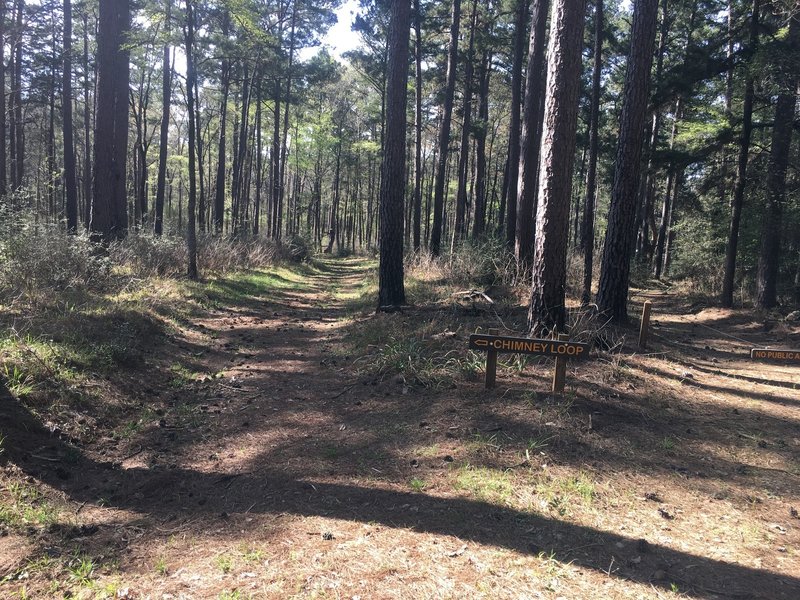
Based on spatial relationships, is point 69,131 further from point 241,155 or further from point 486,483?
point 486,483

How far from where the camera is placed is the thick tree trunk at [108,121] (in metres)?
11.7

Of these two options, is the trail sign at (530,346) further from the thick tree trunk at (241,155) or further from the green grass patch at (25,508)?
the thick tree trunk at (241,155)

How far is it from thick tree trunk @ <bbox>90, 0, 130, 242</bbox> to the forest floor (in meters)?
5.59

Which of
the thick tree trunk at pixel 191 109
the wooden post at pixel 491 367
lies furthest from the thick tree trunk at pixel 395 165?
the thick tree trunk at pixel 191 109

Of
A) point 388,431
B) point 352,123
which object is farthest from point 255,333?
point 352,123

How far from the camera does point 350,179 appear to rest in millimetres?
45000

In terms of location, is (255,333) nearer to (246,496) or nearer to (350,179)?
(246,496)

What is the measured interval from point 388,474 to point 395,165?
7018 mm

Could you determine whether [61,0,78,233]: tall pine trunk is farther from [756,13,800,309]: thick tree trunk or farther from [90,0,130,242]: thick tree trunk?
[756,13,800,309]: thick tree trunk

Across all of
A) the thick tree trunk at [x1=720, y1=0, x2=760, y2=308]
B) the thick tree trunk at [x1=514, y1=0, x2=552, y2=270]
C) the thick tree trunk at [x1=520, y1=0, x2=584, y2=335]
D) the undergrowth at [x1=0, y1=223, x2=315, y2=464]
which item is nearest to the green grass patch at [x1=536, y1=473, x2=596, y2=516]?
the thick tree trunk at [x1=520, y1=0, x2=584, y2=335]

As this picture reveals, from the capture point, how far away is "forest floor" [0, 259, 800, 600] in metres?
2.92

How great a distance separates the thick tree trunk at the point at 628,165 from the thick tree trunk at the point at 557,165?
Answer: 2.46 m

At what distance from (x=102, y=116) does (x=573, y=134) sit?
11458mm

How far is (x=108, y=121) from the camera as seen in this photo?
39.0 ft
